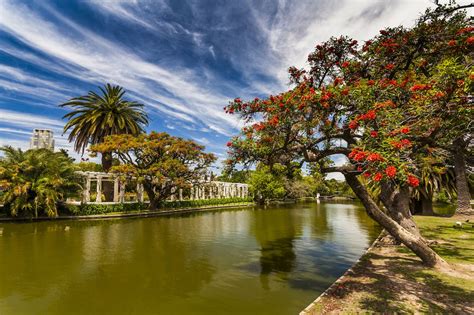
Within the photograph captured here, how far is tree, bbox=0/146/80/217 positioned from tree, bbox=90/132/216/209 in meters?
5.73

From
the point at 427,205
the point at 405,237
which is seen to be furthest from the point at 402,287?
the point at 427,205

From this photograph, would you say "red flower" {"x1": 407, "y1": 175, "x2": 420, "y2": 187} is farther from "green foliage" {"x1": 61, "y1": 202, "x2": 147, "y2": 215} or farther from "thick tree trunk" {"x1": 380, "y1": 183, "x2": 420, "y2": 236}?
"green foliage" {"x1": 61, "y1": 202, "x2": 147, "y2": 215}

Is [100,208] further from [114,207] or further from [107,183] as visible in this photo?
[107,183]

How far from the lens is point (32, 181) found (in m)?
22.3

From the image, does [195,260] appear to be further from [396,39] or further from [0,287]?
[396,39]

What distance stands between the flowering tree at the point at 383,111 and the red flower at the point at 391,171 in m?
0.02

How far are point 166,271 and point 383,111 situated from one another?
9.01m

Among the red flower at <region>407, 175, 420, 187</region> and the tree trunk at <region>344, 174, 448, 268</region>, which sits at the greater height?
the red flower at <region>407, 175, 420, 187</region>

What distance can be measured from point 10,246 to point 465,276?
18.9 meters

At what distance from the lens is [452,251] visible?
10594mm

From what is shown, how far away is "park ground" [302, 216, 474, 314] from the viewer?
591cm

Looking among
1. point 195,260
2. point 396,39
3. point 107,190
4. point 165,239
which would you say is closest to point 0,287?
point 195,260

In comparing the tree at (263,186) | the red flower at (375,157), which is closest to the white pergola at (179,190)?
the tree at (263,186)

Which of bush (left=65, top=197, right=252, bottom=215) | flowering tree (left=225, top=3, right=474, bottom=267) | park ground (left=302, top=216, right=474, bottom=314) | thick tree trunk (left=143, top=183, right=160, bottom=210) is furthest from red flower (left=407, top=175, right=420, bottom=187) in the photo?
thick tree trunk (left=143, top=183, right=160, bottom=210)
